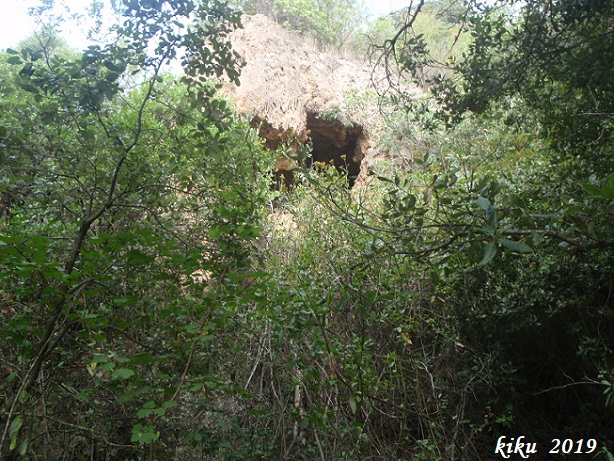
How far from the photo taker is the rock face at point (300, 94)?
33.8 feet

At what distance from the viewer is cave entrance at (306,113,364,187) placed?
37.1 feet

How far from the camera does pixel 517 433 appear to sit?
3867 millimetres

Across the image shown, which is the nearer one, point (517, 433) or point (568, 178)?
point (568, 178)

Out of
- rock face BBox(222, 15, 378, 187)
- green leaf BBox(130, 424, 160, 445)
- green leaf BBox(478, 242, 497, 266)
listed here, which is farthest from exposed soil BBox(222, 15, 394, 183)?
green leaf BBox(478, 242, 497, 266)

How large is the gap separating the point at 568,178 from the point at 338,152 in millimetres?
8809

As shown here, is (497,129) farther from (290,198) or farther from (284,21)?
(284,21)

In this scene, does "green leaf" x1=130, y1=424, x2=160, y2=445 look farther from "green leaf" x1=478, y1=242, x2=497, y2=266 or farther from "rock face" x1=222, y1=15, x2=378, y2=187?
"rock face" x1=222, y1=15, x2=378, y2=187

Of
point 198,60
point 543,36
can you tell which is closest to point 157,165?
point 198,60

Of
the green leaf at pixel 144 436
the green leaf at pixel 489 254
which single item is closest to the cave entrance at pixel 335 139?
the green leaf at pixel 144 436

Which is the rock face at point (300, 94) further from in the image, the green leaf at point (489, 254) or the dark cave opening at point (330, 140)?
the green leaf at point (489, 254)

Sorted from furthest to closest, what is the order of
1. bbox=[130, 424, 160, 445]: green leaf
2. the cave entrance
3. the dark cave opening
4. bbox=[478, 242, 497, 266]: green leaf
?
the cave entrance, the dark cave opening, bbox=[130, 424, 160, 445]: green leaf, bbox=[478, 242, 497, 266]: green leaf

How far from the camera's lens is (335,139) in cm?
1174

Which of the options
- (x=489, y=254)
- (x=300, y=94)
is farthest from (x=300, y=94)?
(x=489, y=254)

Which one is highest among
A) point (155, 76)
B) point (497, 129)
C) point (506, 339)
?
point (497, 129)
